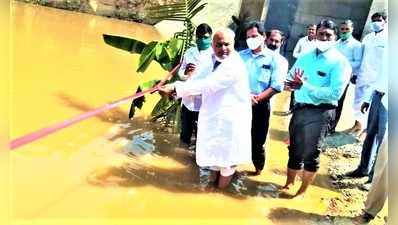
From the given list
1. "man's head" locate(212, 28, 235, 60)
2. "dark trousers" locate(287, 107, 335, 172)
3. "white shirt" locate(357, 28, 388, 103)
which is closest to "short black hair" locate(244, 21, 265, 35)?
"man's head" locate(212, 28, 235, 60)

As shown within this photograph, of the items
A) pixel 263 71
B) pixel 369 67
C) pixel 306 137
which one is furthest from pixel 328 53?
pixel 306 137

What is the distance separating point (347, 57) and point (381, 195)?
75 centimetres

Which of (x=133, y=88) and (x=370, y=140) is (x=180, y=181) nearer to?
(x=133, y=88)

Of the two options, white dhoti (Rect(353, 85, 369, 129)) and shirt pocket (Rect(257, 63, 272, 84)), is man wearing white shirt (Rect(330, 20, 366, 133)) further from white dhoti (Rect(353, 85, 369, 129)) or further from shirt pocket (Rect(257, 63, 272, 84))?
shirt pocket (Rect(257, 63, 272, 84))

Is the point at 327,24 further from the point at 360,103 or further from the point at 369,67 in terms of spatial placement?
the point at 360,103

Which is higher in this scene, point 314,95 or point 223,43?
point 223,43

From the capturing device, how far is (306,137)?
3.11 metres

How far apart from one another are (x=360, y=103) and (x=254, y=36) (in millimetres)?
687

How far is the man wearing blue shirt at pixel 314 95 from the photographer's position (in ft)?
9.94

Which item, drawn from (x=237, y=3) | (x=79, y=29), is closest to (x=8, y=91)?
(x=79, y=29)

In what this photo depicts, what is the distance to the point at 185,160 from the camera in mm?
3053

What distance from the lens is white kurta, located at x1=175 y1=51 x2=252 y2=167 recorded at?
2938 mm

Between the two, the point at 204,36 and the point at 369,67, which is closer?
the point at 204,36

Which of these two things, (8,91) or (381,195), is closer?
(8,91)
